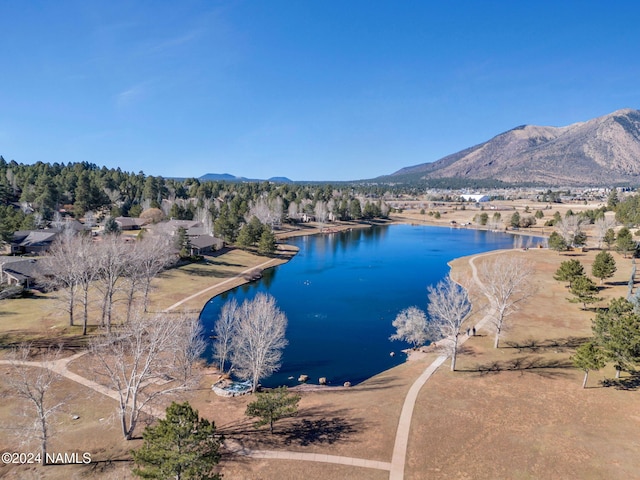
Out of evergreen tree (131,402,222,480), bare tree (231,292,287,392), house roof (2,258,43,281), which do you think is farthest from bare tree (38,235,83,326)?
evergreen tree (131,402,222,480)

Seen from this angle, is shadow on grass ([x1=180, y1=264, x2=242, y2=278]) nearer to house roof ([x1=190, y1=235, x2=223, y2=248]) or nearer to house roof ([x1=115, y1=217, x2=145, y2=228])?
house roof ([x1=190, y1=235, x2=223, y2=248])

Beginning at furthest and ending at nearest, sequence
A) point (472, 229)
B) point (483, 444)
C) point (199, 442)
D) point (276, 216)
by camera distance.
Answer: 1. point (472, 229)
2. point (276, 216)
3. point (483, 444)
4. point (199, 442)

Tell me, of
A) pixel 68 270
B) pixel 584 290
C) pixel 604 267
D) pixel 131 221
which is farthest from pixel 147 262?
pixel 604 267

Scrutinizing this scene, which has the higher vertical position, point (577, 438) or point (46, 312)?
point (46, 312)

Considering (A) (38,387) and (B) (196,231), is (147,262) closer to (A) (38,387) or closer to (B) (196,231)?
(A) (38,387)

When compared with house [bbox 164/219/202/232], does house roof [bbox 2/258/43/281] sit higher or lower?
lower

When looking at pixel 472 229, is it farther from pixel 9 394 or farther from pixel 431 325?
pixel 9 394

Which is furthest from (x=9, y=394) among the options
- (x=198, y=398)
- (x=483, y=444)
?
(x=483, y=444)

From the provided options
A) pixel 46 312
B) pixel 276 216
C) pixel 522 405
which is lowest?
pixel 522 405

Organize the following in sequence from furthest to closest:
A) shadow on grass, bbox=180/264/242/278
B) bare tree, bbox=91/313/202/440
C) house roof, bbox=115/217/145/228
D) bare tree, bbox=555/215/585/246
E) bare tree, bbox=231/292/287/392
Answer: house roof, bbox=115/217/145/228
bare tree, bbox=555/215/585/246
shadow on grass, bbox=180/264/242/278
bare tree, bbox=231/292/287/392
bare tree, bbox=91/313/202/440
